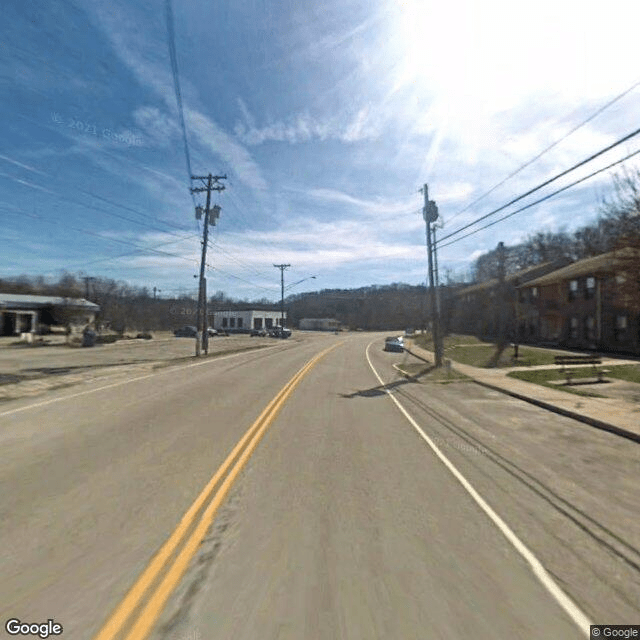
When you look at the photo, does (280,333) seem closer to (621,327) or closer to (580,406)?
(621,327)

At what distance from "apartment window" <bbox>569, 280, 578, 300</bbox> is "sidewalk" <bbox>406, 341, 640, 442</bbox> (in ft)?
76.0

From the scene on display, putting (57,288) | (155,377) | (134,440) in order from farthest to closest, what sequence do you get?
(57,288)
(155,377)
(134,440)

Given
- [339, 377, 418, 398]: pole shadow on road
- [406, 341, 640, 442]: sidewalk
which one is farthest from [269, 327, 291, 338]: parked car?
[406, 341, 640, 442]: sidewalk

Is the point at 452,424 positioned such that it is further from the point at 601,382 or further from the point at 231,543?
the point at 601,382

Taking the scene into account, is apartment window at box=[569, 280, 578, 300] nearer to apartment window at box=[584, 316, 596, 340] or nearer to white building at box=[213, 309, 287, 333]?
apartment window at box=[584, 316, 596, 340]

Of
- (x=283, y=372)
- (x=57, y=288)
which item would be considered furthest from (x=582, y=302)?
(x=57, y=288)

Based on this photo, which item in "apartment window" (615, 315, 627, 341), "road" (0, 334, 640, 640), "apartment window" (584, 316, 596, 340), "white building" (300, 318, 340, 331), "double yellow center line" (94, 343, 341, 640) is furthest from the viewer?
"white building" (300, 318, 340, 331)

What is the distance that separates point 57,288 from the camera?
3450 inches

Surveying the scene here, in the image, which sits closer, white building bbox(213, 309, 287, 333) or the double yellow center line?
the double yellow center line

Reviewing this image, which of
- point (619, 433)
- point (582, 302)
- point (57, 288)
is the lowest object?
point (619, 433)

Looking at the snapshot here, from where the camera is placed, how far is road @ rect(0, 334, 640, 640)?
134 inches

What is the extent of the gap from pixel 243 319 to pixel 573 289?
89743 millimetres

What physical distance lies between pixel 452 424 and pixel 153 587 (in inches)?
340

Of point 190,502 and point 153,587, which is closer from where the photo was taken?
point 153,587
